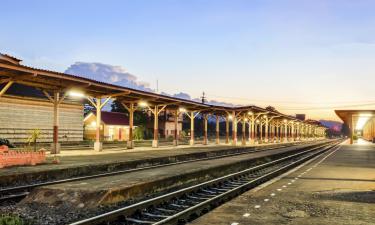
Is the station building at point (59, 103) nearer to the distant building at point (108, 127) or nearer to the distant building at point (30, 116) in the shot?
the distant building at point (30, 116)

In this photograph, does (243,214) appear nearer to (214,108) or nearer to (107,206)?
(107,206)

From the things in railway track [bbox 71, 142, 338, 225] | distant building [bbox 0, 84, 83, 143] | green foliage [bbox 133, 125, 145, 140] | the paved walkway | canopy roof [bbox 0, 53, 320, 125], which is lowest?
railway track [bbox 71, 142, 338, 225]

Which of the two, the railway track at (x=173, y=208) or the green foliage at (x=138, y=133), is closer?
the railway track at (x=173, y=208)

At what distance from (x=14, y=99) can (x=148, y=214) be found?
3246 cm

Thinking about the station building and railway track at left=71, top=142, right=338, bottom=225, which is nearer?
railway track at left=71, top=142, right=338, bottom=225

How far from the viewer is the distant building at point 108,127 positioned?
59.6 meters

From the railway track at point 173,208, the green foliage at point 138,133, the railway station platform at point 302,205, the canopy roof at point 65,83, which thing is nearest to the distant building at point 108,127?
the green foliage at point 138,133

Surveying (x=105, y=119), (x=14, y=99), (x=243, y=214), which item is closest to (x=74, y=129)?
(x=14, y=99)

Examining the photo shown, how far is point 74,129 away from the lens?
4603 centimetres

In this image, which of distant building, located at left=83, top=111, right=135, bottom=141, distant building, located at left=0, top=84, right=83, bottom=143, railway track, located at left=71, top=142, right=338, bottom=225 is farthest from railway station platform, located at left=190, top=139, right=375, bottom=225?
distant building, located at left=83, top=111, right=135, bottom=141

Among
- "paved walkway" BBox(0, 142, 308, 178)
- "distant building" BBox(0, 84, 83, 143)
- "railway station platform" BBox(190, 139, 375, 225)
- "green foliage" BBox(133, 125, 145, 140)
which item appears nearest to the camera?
Result: "railway station platform" BBox(190, 139, 375, 225)

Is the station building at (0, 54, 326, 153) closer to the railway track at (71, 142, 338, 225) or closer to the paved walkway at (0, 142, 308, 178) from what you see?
the paved walkway at (0, 142, 308, 178)

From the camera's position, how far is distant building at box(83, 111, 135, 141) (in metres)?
59.6

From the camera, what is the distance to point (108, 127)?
6041 centimetres
